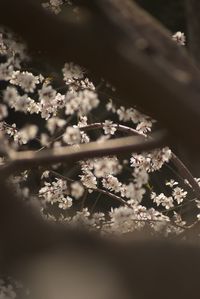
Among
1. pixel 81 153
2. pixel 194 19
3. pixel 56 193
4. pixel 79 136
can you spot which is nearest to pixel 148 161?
pixel 79 136

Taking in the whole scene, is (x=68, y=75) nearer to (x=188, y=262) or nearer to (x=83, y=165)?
(x=83, y=165)

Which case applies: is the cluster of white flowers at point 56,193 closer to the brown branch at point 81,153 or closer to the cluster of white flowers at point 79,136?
the cluster of white flowers at point 79,136

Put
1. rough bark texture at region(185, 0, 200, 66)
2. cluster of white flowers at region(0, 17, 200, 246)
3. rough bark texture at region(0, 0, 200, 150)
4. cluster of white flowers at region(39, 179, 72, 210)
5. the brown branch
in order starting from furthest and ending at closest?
cluster of white flowers at region(39, 179, 72, 210) < rough bark texture at region(185, 0, 200, 66) < cluster of white flowers at region(0, 17, 200, 246) < the brown branch < rough bark texture at region(0, 0, 200, 150)

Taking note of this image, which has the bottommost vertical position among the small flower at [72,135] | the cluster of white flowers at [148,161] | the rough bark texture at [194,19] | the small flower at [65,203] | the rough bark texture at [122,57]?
the rough bark texture at [122,57]

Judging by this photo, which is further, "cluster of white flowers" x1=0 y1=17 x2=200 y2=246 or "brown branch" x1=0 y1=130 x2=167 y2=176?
"cluster of white flowers" x1=0 y1=17 x2=200 y2=246

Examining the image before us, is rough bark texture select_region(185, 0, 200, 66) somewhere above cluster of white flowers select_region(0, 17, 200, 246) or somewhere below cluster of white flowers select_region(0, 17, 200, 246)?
above

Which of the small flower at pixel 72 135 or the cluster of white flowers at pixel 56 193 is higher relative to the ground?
the cluster of white flowers at pixel 56 193

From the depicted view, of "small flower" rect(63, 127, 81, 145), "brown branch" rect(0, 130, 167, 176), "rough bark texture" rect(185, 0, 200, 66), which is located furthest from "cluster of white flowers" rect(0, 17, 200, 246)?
"brown branch" rect(0, 130, 167, 176)

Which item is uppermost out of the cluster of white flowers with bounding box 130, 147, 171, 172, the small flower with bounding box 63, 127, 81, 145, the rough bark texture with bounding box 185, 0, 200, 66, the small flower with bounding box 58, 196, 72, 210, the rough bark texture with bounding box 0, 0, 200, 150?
the rough bark texture with bounding box 185, 0, 200, 66

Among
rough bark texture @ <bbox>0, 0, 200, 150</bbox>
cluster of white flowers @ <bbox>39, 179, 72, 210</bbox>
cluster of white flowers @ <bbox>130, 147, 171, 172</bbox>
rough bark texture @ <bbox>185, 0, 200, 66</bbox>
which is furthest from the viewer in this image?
cluster of white flowers @ <bbox>39, 179, 72, 210</bbox>

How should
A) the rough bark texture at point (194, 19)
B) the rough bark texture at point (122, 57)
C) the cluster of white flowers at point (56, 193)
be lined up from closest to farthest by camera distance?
the rough bark texture at point (122, 57), the rough bark texture at point (194, 19), the cluster of white flowers at point (56, 193)

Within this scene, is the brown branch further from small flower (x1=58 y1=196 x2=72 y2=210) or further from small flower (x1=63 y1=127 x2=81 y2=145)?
small flower (x1=58 y1=196 x2=72 y2=210)

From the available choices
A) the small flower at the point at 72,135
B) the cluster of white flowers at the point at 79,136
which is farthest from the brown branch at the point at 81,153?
the small flower at the point at 72,135
